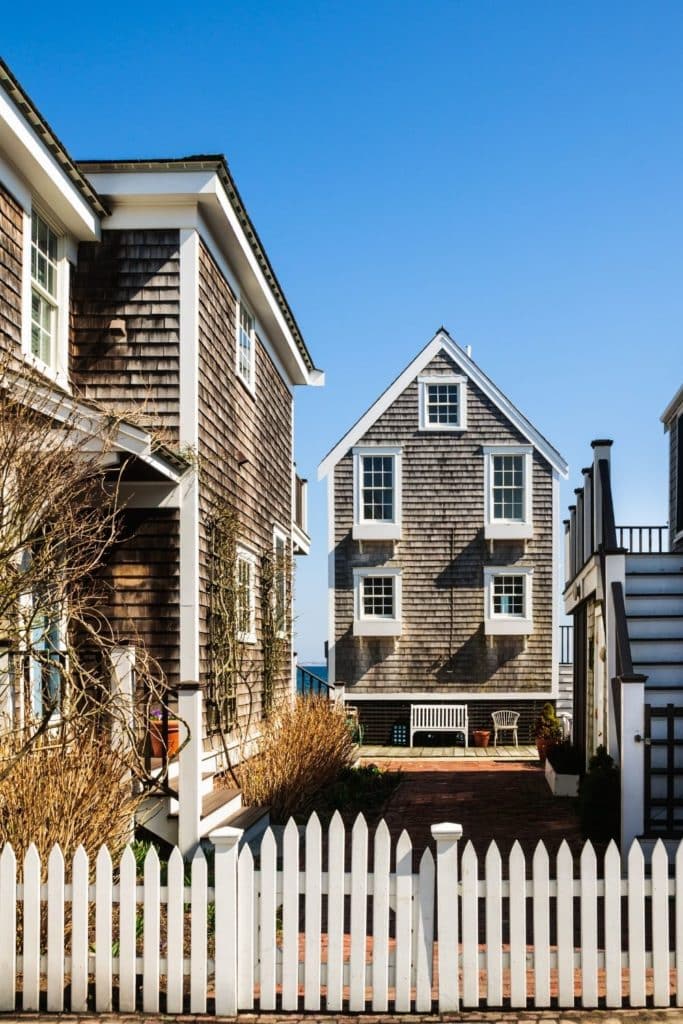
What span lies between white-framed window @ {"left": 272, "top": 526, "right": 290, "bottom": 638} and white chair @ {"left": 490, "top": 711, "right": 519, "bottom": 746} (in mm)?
9419

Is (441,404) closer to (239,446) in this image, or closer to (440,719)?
(440,719)

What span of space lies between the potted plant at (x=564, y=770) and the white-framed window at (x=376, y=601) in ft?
33.5

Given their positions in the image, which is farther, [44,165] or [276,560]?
[276,560]

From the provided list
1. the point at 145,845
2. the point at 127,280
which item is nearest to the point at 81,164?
the point at 127,280

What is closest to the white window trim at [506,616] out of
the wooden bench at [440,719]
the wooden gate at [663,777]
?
the wooden bench at [440,719]

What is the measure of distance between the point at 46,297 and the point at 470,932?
7459mm

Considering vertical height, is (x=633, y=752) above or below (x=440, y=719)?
above

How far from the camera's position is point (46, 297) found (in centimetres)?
1148

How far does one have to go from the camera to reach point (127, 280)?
481 inches

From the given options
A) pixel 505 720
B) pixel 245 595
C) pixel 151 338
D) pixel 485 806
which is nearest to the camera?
pixel 151 338

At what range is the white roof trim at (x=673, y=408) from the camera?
1841 centimetres

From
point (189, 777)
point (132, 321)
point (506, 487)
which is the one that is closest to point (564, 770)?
point (189, 777)

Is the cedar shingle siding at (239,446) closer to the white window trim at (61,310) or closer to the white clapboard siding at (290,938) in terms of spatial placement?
the white window trim at (61,310)

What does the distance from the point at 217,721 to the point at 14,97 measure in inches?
260
